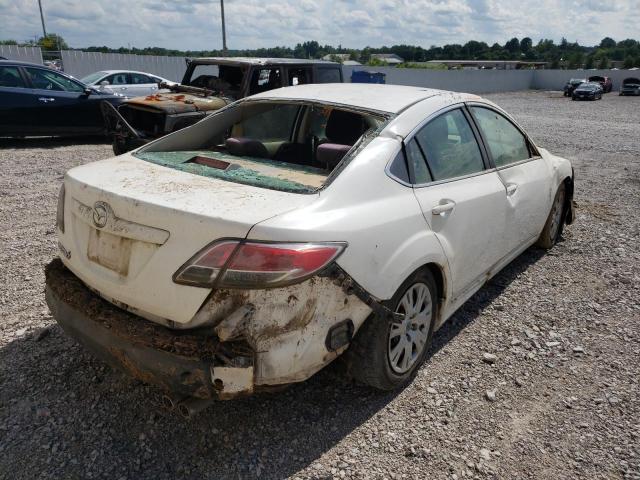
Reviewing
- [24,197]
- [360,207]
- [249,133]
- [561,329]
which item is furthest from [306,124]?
[24,197]

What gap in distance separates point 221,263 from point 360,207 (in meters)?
0.74

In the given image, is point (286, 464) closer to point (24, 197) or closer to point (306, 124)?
point (306, 124)

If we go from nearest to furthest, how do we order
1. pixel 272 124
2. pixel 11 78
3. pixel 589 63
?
pixel 272 124 < pixel 11 78 < pixel 589 63

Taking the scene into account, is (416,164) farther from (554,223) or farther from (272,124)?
(554,223)

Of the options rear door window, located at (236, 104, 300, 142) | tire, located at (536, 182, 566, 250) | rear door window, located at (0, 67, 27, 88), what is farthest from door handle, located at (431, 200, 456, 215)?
rear door window, located at (0, 67, 27, 88)

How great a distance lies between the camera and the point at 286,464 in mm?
2453

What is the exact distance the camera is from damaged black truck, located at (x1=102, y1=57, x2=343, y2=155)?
802 centimetres

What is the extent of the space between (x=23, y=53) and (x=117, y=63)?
385 centimetres

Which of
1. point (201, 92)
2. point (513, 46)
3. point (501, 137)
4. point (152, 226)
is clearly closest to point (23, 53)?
point (201, 92)

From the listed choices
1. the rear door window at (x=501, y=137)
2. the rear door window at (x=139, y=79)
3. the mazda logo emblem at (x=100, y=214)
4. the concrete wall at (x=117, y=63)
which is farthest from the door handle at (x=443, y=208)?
the concrete wall at (x=117, y=63)

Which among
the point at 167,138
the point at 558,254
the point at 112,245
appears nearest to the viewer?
the point at 112,245

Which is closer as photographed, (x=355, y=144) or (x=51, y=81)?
(x=355, y=144)

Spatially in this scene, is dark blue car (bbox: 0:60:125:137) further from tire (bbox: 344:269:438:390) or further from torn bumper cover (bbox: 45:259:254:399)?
tire (bbox: 344:269:438:390)

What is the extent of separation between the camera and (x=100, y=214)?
2.45 meters
